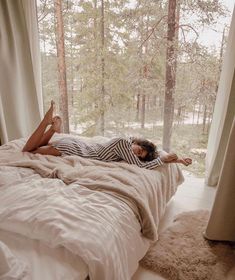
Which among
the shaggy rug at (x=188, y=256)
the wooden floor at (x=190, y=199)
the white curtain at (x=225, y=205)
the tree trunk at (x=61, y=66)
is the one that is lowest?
the wooden floor at (x=190, y=199)

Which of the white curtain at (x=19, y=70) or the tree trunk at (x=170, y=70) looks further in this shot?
the white curtain at (x=19, y=70)

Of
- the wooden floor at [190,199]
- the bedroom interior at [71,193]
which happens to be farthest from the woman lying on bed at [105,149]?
the wooden floor at [190,199]

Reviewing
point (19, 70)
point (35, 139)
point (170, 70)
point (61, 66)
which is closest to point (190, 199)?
point (170, 70)

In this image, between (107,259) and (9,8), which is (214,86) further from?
(9,8)

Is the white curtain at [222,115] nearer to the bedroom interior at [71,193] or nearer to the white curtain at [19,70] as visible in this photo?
the bedroom interior at [71,193]

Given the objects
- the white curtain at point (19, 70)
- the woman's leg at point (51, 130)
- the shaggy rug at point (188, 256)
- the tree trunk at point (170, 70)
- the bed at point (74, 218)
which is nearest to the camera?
the bed at point (74, 218)

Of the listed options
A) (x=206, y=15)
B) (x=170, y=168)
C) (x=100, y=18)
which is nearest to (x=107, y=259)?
(x=170, y=168)

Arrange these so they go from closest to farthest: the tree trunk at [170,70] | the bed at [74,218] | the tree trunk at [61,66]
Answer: the bed at [74,218]
the tree trunk at [170,70]
the tree trunk at [61,66]

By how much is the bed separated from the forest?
4.09ft

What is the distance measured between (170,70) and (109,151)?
51.3 inches

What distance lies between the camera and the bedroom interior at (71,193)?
1.02 metres

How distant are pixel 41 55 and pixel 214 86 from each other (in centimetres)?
220

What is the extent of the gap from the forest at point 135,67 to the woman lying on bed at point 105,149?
2.90 ft

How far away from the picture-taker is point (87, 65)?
124 inches
